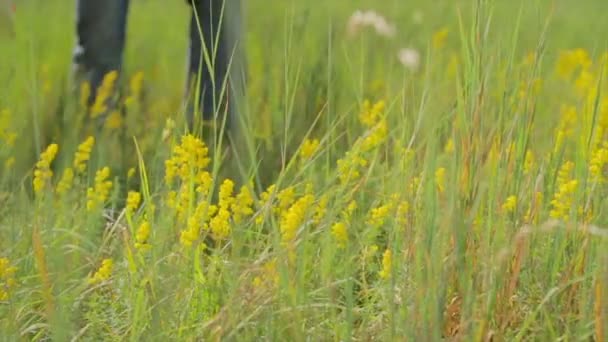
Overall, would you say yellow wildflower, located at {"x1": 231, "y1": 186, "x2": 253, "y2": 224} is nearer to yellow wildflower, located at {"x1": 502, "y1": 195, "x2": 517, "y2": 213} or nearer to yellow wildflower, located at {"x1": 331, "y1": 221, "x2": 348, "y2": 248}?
yellow wildflower, located at {"x1": 331, "y1": 221, "x2": 348, "y2": 248}

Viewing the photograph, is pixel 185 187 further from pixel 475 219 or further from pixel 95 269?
pixel 475 219

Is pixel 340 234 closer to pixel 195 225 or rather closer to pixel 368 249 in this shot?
pixel 195 225

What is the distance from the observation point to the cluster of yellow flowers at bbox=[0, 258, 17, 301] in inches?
88.7

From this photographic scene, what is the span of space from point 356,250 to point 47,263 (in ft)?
1.98

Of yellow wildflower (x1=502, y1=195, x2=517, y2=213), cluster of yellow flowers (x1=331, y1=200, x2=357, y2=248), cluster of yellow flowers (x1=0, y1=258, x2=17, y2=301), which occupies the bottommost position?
cluster of yellow flowers (x1=0, y1=258, x2=17, y2=301)

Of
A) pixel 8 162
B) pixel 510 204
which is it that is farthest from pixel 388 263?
pixel 8 162

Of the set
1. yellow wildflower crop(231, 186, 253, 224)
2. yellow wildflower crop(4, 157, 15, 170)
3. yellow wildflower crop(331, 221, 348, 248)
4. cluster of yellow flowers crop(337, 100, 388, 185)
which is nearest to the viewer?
yellow wildflower crop(331, 221, 348, 248)

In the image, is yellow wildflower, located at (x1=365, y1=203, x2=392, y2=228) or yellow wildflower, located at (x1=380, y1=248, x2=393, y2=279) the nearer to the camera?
yellow wildflower, located at (x1=380, y1=248, x2=393, y2=279)

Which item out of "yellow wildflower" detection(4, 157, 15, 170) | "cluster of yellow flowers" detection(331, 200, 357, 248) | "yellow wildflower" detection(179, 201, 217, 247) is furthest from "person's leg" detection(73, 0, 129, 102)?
"yellow wildflower" detection(179, 201, 217, 247)

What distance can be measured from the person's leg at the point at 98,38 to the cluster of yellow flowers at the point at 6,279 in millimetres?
1508

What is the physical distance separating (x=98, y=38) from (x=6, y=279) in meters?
1.57

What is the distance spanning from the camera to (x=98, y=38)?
3797 mm

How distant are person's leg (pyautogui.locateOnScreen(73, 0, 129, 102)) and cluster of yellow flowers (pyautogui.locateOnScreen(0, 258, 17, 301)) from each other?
1.51 meters

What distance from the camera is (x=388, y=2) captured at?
29.2ft
